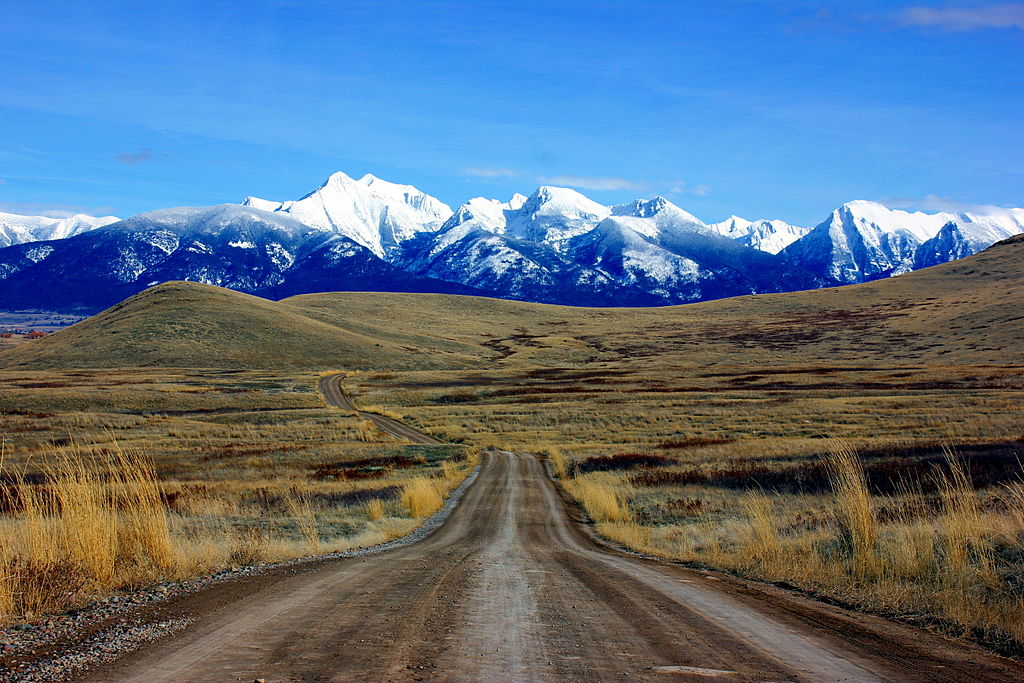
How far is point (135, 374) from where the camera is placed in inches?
4154

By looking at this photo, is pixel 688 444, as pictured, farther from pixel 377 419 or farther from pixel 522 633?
pixel 522 633

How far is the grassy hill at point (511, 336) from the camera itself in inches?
4985

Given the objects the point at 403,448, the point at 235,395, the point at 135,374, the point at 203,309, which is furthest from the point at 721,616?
the point at 203,309

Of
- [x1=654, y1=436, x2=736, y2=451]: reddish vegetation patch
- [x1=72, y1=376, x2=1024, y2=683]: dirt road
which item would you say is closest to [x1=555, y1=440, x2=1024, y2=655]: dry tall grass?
[x1=72, y1=376, x2=1024, y2=683]: dirt road

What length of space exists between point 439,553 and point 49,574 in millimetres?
7773

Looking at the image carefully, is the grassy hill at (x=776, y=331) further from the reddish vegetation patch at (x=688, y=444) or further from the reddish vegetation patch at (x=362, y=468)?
the reddish vegetation patch at (x=362, y=468)

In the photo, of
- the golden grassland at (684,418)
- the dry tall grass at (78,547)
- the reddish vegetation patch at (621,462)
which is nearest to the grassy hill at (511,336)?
the golden grassland at (684,418)

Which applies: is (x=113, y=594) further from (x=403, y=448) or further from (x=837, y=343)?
(x=837, y=343)

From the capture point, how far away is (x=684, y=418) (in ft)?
193

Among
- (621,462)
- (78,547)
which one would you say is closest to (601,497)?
(621,462)

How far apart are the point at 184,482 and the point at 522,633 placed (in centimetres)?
2891

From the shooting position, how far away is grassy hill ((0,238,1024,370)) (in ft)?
415

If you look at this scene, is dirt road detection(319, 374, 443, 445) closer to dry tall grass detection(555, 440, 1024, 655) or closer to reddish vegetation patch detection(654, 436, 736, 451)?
reddish vegetation patch detection(654, 436, 736, 451)

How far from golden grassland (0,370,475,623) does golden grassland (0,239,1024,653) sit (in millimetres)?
571
